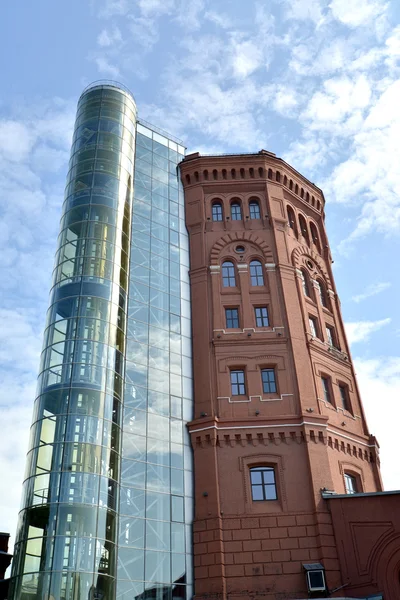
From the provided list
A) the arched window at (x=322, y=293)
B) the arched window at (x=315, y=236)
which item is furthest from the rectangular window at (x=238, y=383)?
the arched window at (x=315, y=236)

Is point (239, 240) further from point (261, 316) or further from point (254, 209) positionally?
point (261, 316)

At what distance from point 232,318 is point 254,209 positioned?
811 centimetres

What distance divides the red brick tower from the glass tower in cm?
123

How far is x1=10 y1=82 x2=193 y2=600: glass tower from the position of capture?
25.4 meters

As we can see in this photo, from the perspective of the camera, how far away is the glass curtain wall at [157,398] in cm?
2683

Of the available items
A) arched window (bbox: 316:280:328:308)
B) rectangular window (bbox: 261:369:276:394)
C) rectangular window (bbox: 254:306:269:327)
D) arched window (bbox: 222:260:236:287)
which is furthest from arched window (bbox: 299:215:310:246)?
rectangular window (bbox: 261:369:276:394)

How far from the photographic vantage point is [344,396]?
34.4 meters

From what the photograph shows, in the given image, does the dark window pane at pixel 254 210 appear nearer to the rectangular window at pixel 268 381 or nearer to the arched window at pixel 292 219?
the arched window at pixel 292 219

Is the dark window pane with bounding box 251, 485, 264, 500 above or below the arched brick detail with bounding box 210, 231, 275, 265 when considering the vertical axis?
below

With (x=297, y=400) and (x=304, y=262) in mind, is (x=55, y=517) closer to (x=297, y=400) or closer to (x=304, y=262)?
(x=297, y=400)

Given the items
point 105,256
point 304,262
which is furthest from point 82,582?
point 304,262

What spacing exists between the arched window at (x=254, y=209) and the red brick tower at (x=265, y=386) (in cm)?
14

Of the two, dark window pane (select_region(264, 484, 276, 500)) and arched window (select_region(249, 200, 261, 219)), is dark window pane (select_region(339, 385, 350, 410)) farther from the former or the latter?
arched window (select_region(249, 200, 261, 219))

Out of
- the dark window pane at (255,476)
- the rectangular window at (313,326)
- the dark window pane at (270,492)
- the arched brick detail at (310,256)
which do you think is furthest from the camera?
the arched brick detail at (310,256)
